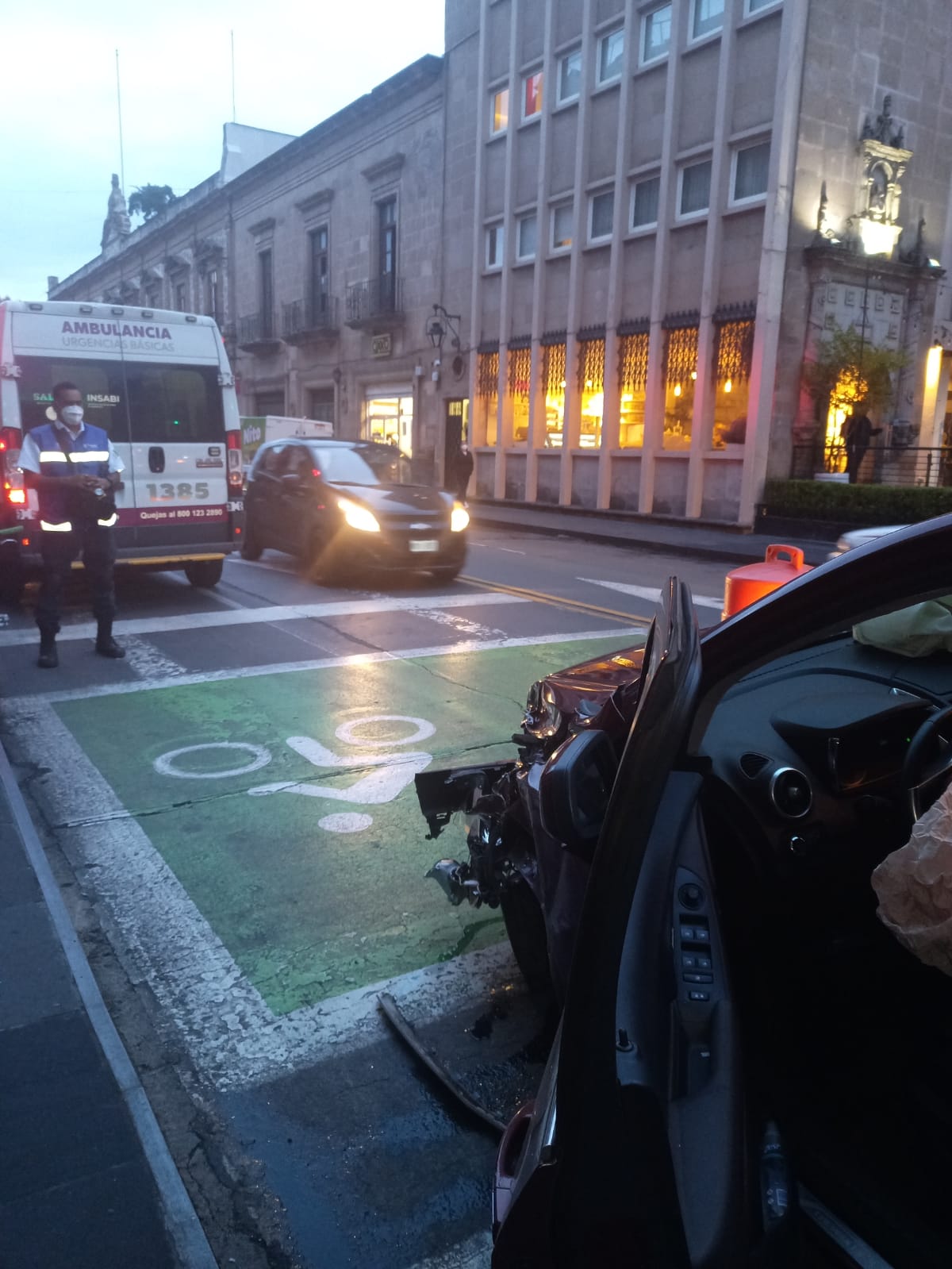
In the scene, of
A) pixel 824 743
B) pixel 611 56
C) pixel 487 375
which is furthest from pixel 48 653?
pixel 611 56

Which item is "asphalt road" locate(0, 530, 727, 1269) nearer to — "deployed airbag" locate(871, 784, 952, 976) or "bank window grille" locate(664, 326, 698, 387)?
"deployed airbag" locate(871, 784, 952, 976)

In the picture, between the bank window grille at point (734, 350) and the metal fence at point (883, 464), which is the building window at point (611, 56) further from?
the metal fence at point (883, 464)

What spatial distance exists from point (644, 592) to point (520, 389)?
46.9 feet

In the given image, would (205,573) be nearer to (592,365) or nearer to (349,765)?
(349,765)

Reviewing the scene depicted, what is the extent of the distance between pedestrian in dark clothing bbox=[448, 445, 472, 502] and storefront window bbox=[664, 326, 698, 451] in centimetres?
586

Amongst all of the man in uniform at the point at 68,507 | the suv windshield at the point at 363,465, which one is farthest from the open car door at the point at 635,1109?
the suv windshield at the point at 363,465

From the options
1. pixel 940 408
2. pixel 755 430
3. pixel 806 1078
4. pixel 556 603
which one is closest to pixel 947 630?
pixel 806 1078

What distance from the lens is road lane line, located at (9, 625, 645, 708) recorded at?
21.1 ft

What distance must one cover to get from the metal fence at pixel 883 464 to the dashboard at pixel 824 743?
16555 millimetres

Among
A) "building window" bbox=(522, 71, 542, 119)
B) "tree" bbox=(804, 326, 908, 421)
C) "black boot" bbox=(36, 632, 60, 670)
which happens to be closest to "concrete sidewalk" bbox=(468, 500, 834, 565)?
"tree" bbox=(804, 326, 908, 421)

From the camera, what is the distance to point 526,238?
23859mm

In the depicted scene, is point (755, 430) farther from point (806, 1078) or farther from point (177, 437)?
point (806, 1078)

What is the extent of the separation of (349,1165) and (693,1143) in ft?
4.53

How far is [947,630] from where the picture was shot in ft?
8.61
